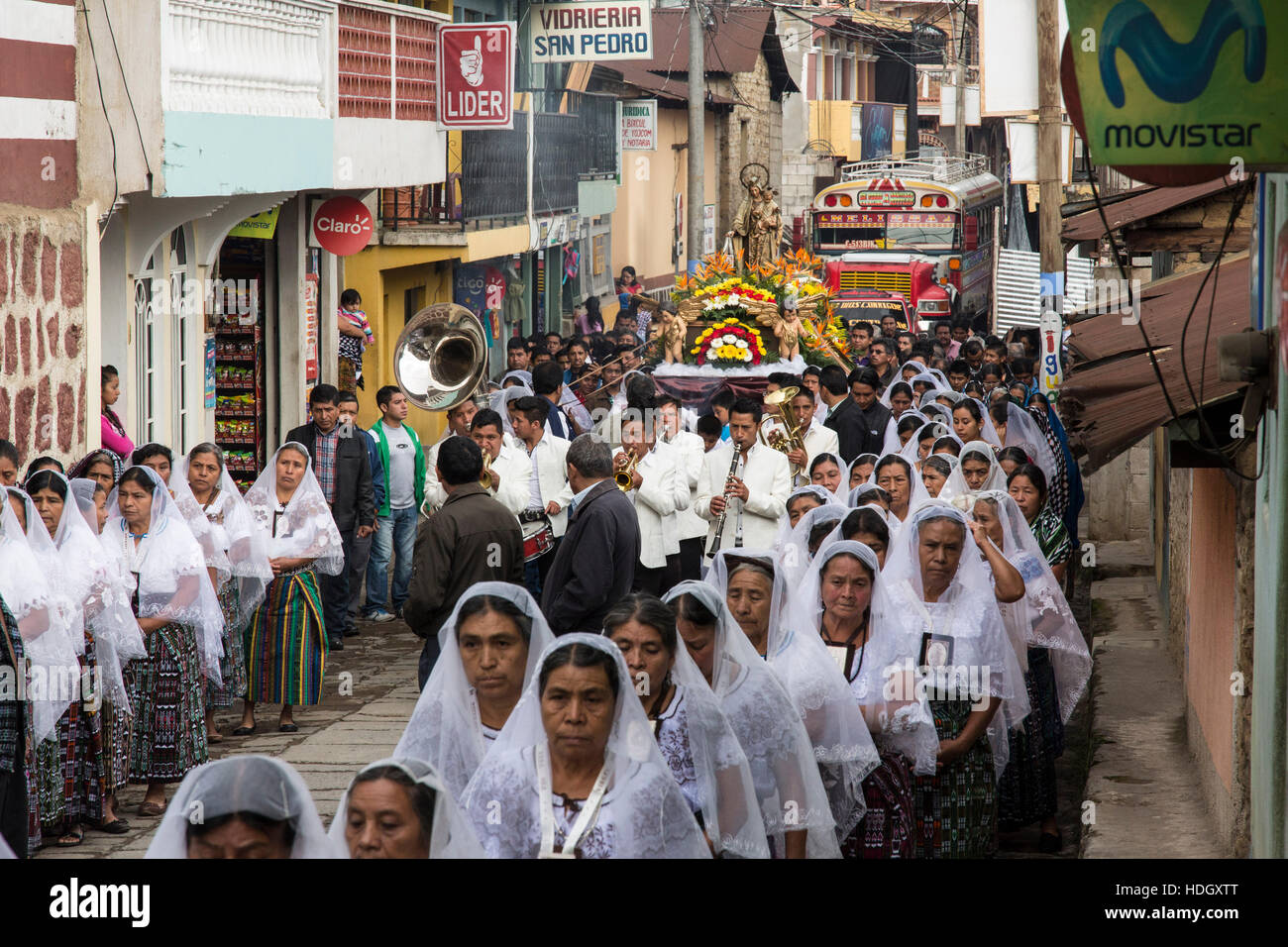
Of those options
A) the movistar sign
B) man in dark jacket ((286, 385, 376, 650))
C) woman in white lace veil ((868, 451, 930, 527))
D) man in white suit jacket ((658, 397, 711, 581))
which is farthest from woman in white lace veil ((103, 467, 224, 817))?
the movistar sign

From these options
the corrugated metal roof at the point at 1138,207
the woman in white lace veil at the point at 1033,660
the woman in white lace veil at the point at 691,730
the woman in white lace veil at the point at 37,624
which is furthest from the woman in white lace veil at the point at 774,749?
the corrugated metal roof at the point at 1138,207

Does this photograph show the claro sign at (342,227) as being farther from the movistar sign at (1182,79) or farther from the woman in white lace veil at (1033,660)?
the movistar sign at (1182,79)

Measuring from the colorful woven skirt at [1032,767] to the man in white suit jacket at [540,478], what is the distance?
11.5 ft

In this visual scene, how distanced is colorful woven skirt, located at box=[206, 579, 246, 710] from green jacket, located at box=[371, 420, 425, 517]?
9.55 ft

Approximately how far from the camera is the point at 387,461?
41.4 ft

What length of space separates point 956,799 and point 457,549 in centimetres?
282

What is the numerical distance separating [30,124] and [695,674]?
7.65 meters

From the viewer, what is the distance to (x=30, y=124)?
11047 millimetres

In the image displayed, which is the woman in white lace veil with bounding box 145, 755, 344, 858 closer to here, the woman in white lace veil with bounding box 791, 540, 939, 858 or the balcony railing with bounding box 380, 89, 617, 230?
the woman in white lace veil with bounding box 791, 540, 939, 858

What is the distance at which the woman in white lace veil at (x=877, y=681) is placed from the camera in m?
6.07

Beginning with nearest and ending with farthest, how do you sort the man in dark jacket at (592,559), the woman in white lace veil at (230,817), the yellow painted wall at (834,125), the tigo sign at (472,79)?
the woman in white lace veil at (230,817) < the man in dark jacket at (592,559) < the tigo sign at (472,79) < the yellow painted wall at (834,125)

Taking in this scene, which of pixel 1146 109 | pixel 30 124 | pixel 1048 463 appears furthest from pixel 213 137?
pixel 1146 109
